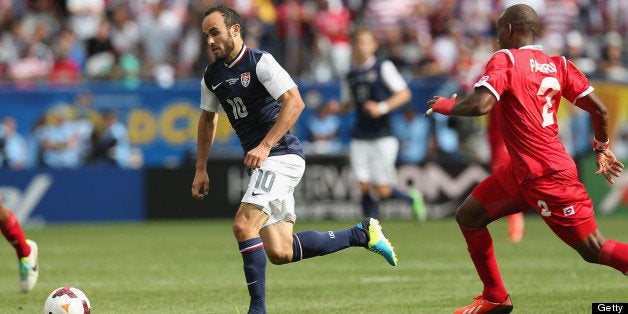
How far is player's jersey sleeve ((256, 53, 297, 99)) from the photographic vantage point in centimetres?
830

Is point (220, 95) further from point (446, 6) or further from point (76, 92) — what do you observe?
point (446, 6)

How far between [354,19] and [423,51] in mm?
2032

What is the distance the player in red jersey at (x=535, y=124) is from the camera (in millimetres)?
7289

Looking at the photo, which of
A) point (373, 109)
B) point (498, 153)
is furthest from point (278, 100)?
point (373, 109)

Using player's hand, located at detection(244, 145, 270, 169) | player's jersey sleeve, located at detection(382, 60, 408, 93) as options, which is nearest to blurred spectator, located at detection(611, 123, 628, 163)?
player's jersey sleeve, located at detection(382, 60, 408, 93)

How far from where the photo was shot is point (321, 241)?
8.77m

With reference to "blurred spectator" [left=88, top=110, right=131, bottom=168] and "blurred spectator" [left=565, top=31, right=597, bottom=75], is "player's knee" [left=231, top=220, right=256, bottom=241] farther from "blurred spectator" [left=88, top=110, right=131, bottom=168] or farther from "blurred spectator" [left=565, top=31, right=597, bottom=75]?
"blurred spectator" [left=565, top=31, right=597, bottom=75]

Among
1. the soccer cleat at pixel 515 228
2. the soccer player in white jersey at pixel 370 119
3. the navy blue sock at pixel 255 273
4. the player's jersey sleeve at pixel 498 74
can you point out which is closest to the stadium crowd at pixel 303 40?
the soccer player in white jersey at pixel 370 119

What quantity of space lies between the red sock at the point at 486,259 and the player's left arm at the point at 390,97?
7.33m

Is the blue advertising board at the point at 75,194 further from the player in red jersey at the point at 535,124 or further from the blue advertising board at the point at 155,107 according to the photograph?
the player in red jersey at the point at 535,124

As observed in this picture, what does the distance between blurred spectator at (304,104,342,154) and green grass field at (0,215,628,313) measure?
14.5 feet

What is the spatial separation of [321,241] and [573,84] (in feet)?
7.64

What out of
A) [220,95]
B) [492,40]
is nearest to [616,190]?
[492,40]

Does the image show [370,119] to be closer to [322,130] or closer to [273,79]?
[322,130]
